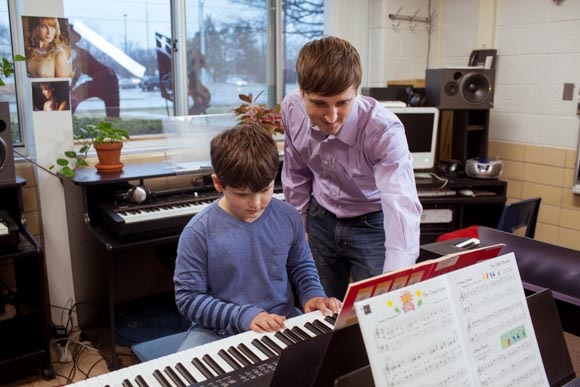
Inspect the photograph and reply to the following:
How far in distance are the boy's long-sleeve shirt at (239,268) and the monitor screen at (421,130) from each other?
6.78 feet

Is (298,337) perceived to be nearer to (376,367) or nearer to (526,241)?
(376,367)

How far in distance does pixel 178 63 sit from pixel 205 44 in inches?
9.9

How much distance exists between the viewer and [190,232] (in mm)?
1458

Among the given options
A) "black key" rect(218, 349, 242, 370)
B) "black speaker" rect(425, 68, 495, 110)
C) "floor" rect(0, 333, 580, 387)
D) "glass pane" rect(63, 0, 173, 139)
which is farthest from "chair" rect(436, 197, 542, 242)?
"glass pane" rect(63, 0, 173, 139)

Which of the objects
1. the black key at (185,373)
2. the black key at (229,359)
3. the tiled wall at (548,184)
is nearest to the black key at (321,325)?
the black key at (229,359)

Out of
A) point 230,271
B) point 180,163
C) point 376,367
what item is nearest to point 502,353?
point 376,367

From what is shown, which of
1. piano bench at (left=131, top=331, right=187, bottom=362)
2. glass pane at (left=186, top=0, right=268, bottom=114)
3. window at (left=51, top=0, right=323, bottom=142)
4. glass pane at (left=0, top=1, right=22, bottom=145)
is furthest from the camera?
glass pane at (left=186, top=0, right=268, bottom=114)

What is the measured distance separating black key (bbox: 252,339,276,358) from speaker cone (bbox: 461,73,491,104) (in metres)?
2.65

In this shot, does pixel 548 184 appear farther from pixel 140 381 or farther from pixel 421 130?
pixel 140 381

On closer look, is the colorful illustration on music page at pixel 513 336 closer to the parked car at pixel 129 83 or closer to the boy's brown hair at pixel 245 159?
the boy's brown hair at pixel 245 159

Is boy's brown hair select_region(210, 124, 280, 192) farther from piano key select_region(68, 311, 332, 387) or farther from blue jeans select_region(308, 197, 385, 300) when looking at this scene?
blue jeans select_region(308, 197, 385, 300)

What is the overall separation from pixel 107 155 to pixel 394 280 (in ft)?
7.22

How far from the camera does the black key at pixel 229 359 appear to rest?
121cm

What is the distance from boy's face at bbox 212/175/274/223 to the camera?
1425 millimetres
